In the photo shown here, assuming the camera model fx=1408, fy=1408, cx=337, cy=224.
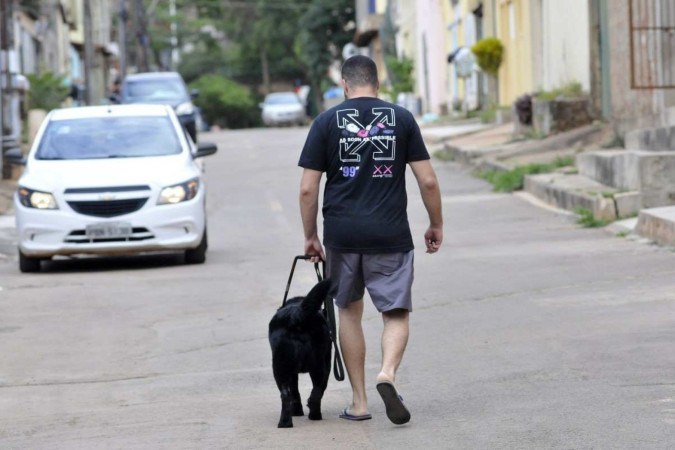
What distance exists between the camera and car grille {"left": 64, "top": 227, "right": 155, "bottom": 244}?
1421 cm

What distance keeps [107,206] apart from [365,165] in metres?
7.90

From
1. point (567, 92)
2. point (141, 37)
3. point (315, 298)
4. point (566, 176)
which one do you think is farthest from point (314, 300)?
point (141, 37)

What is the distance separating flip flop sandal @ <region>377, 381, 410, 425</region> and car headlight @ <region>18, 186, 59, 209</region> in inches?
323

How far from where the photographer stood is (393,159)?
6.82 metres

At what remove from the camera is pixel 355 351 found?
23.0 feet

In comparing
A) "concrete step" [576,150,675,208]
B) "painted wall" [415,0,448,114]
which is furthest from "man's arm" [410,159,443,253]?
"painted wall" [415,0,448,114]

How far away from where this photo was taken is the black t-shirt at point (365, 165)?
677 centimetres

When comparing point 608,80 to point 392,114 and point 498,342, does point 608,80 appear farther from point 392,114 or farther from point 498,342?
point 392,114

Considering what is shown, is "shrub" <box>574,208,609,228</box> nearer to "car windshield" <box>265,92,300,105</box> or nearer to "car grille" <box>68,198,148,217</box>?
"car grille" <box>68,198,148,217</box>

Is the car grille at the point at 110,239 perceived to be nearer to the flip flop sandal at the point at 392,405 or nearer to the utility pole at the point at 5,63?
the flip flop sandal at the point at 392,405

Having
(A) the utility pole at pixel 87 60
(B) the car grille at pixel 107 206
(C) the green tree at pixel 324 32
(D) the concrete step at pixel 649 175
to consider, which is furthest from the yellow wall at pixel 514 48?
(C) the green tree at pixel 324 32

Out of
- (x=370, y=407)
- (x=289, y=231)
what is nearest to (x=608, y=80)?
(x=289, y=231)

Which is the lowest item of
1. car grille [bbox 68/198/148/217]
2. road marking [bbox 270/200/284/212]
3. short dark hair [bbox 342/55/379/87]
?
road marking [bbox 270/200/284/212]

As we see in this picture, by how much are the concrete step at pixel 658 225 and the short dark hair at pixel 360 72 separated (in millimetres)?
7068
